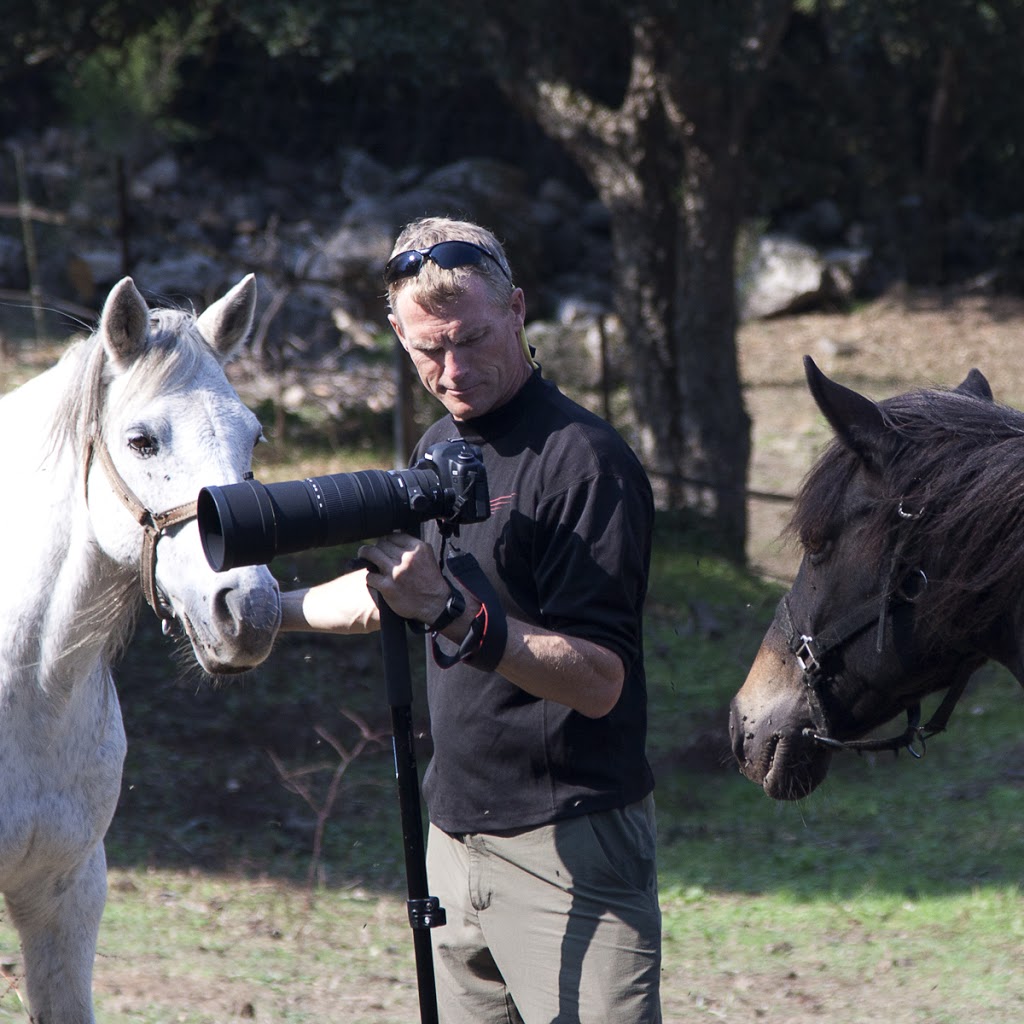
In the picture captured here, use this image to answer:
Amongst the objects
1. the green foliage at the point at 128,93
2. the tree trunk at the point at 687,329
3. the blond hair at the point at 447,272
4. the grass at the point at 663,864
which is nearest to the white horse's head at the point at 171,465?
the blond hair at the point at 447,272

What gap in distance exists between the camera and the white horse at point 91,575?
2045mm

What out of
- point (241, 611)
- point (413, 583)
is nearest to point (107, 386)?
point (241, 611)

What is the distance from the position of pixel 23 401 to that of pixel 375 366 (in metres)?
6.50

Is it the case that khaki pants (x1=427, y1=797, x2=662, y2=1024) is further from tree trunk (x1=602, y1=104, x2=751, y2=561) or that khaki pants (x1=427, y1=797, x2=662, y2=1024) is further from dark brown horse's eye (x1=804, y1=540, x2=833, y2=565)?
tree trunk (x1=602, y1=104, x2=751, y2=561)

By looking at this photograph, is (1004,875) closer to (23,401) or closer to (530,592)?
(530,592)

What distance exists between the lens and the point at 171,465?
2.08m

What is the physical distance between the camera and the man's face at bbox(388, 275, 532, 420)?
6.12ft

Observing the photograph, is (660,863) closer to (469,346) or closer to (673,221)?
(469,346)

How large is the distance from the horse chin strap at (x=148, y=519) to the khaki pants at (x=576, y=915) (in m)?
0.66

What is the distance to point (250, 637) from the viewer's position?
1.97 m

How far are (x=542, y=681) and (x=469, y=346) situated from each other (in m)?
0.52

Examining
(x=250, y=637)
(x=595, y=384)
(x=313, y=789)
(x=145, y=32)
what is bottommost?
(x=313, y=789)

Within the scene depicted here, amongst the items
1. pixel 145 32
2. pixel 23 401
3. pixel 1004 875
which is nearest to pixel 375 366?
pixel 145 32

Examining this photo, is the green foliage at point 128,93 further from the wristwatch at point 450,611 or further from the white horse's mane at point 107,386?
the wristwatch at point 450,611
